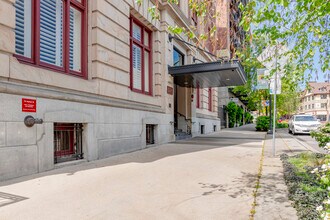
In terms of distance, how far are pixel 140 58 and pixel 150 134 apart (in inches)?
134

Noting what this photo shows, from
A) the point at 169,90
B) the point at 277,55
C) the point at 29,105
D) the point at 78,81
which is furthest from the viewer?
the point at 169,90

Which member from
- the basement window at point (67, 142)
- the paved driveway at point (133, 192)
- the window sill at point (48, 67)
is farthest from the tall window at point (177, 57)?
the paved driveway at point (133, 192)

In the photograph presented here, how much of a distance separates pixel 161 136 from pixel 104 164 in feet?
18.4

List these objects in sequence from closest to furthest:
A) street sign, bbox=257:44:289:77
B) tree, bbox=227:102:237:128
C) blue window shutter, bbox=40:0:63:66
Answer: street sign, bbox=257:44:289:77 < blue window shutter, bbox=40:0:63:66 < tree, bbox=227:102:237:128

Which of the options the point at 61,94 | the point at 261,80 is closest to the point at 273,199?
the point at 61,94

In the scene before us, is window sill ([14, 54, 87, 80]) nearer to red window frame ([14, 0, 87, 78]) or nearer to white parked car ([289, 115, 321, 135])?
red window frame ([14, 0, 87, 78])

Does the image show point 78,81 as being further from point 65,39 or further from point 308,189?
point 308,189

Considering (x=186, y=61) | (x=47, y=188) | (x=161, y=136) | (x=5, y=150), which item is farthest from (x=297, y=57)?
(x=186, y=61)

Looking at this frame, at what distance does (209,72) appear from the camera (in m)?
13.2

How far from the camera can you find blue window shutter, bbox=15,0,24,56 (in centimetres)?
612

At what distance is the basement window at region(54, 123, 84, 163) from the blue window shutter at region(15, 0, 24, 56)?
78.0 inches

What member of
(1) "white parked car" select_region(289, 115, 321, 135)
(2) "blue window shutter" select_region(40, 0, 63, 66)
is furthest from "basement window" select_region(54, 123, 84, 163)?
(1) "white parked car" select_region(289, 115, 321, 135)

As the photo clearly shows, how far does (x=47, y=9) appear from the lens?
7.04m

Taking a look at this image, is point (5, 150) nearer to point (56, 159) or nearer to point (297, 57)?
point (56, 159)
